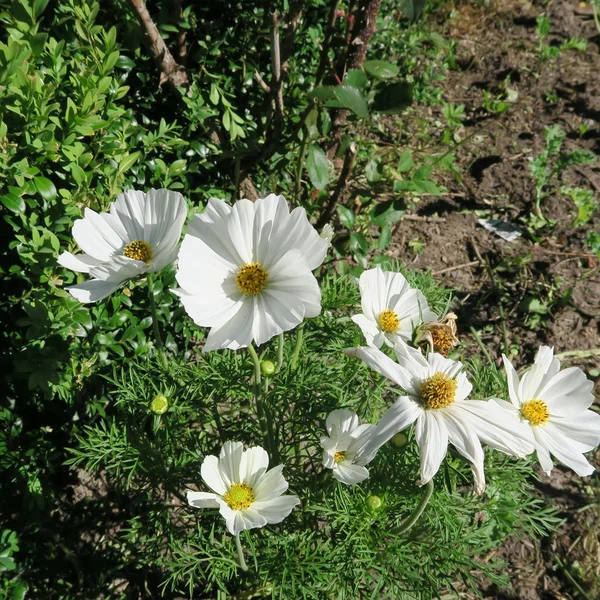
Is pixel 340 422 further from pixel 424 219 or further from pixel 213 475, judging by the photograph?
pixel 424 219

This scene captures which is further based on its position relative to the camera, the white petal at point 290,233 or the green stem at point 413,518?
the green stem at point 413,518

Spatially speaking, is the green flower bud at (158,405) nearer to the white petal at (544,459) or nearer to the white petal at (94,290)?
the white petal at (94,290)

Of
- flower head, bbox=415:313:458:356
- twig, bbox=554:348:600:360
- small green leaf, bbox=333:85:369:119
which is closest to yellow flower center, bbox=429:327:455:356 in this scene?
flower head, bbox=415:313:458:356

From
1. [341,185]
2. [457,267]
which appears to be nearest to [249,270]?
[341,185]

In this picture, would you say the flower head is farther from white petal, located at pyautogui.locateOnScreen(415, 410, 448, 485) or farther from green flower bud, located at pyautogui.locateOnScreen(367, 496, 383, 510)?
green flower bud, located at pyautogui.locateOnScreen(367, 496, 383, 510)

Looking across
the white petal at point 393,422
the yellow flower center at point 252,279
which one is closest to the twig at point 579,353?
the white petal at point 393,422

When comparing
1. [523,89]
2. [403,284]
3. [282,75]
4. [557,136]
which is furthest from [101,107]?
[523,89]
